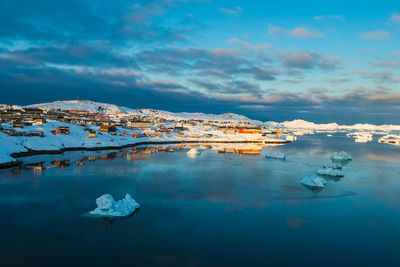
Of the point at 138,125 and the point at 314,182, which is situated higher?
the point at 138,125

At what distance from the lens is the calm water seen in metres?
9.16

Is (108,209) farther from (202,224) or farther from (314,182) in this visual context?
(314,182)

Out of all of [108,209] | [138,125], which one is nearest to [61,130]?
[138,125]

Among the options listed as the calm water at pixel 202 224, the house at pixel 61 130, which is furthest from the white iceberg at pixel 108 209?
the house at pixel 61 130

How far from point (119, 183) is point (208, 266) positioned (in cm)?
1314

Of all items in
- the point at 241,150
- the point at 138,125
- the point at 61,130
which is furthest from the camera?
the point at 138,125

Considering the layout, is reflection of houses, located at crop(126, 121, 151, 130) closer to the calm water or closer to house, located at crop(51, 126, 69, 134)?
house, located at crop(51, 126, 69, 134)

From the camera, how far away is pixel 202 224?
1196cm

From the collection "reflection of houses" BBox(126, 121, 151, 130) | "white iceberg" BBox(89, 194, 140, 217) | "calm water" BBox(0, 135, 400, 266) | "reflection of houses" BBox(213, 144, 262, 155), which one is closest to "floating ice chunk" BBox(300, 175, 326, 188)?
"calm water" BBox(0, 135, 400, 266)

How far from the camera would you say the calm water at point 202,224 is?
9.16 m

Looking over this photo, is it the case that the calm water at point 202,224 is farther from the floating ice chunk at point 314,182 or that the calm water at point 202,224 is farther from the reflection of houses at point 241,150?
the reflection of houses at point 241,150

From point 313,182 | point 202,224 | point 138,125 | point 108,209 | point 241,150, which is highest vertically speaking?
point 138,125

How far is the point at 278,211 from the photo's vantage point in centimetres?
1385

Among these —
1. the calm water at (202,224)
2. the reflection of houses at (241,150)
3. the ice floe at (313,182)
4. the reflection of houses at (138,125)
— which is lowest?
the calm water at (202,224)
